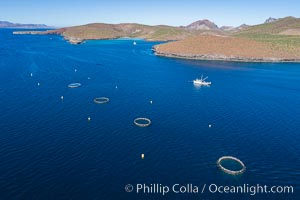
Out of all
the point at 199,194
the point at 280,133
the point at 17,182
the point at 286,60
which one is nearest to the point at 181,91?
the point at 280,133

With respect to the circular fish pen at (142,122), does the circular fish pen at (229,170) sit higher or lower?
lower

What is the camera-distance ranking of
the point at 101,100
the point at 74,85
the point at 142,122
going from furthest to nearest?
the point at 74,85 < the point at 101,100 < the point at 142,122

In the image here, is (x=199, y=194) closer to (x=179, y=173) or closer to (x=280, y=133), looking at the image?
(x=179, y=173)

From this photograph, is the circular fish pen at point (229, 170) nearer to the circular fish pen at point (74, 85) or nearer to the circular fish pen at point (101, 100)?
the circular fish pen at point (101, 100)

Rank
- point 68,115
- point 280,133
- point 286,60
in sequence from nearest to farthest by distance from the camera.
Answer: point 280,133 → point 68,115 → point 286,60

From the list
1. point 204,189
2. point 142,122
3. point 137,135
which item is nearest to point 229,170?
point 204,189

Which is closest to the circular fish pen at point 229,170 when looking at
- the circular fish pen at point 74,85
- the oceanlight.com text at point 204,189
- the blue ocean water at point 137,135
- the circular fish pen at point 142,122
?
the blue ocean water at point 137,135

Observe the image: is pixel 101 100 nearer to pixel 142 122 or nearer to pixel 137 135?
pixel 142 122
